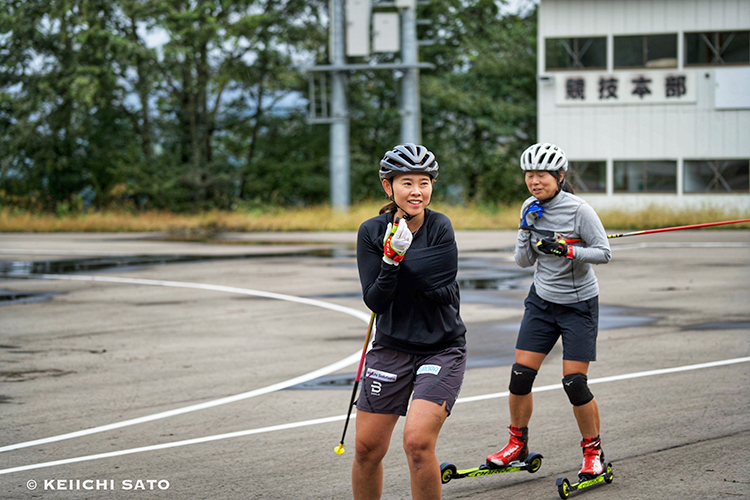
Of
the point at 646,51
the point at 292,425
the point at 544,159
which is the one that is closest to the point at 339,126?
the point at 646,51

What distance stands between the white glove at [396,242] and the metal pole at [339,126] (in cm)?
2909

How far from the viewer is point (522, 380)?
4.98 meters

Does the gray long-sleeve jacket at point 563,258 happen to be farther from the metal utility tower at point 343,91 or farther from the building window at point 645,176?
the building window at point 645,176

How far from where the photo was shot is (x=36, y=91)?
3478 cm

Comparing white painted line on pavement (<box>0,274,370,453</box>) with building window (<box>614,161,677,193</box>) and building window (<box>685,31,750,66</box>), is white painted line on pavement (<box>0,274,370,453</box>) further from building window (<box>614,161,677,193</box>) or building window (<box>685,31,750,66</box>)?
building window (<box>685,31,750,66</box>)

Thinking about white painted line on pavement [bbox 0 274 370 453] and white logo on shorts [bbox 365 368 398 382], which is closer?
white logo on shorts [bbox 365 368 398 382]

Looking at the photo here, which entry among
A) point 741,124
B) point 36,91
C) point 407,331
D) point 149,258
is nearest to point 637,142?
point 741,124

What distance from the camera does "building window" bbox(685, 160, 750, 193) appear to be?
32656mm

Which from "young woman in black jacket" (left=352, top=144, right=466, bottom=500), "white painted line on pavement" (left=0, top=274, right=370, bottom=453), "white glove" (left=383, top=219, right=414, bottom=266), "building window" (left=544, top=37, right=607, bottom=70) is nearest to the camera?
"white glove" (left=383, top=219, right=414, bottom=266)

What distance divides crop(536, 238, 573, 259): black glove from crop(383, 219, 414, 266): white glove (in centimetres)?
134

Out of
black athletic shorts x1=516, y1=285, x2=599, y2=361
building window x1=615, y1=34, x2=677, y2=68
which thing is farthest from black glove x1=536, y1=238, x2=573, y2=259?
building window x1=615, y1=34, x2=677, y2=68

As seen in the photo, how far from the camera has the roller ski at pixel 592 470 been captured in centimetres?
470

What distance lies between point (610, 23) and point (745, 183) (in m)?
8.11

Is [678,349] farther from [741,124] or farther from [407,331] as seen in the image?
[741,124]
